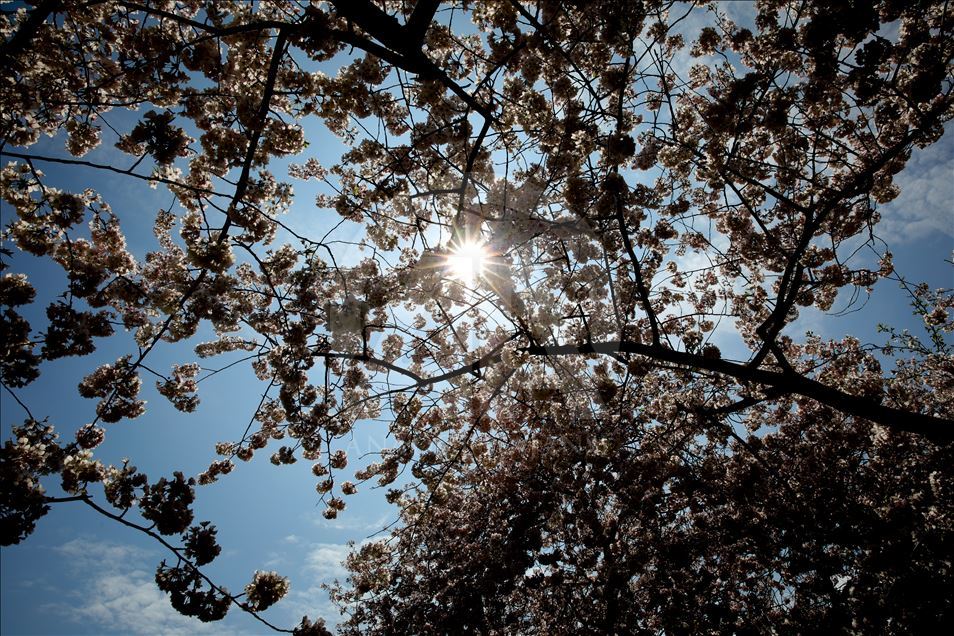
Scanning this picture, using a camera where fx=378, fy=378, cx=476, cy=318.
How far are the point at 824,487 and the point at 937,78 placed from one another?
7.31 m

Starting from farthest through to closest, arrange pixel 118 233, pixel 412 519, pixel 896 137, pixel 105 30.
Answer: pixel 412 519
pixel 896 137
pixel 118 233
pixel 105 30

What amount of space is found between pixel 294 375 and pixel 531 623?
8286mm

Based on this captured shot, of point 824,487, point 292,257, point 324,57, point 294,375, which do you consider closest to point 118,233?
point 292,257

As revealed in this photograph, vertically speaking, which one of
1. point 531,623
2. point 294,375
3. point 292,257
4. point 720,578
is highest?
point 292,257

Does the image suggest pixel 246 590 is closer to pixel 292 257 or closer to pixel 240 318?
pixel 240 318

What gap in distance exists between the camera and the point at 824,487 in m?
7.70

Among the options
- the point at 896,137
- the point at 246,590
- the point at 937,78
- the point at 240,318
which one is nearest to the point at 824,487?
the point at 896,137

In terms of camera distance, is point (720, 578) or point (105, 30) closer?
point (105, 30)

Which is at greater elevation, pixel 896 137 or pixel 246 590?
pixel 896 137

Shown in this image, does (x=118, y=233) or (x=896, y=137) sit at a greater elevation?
(x=896, y=137)

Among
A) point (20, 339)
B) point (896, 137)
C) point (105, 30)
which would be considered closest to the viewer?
point (20, 339)

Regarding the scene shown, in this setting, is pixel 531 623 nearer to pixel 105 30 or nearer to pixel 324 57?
pixel 324 57

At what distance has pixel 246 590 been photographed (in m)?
4.19

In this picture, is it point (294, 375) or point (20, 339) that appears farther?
point (294, 375)
